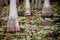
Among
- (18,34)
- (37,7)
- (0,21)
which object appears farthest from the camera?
(37,7)

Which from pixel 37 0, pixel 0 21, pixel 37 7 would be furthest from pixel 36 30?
pixel 37 0

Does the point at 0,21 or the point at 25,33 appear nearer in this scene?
the point at 25,33

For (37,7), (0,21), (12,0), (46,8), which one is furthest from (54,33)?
(37,7)

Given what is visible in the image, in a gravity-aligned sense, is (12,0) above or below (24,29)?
above

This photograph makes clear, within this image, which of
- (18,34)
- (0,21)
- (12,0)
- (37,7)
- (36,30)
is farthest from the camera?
(37,7)

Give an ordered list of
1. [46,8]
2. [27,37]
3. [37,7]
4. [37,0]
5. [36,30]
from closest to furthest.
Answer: [27,37] < [36,30] < [46,8] < [37,7] < [37,0]

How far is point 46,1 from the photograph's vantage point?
19234 mm

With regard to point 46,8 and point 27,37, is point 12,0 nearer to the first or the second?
point 27,37

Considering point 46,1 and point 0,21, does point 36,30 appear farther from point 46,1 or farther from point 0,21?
point 46,1

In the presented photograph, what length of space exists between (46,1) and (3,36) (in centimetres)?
875

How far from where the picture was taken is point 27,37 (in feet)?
36.3

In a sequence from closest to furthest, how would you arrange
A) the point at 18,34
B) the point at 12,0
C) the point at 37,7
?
1. the point at 18,34
2. the point at 12,0
3. the point at 37,7

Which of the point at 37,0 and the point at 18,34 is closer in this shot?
the point at 18,34

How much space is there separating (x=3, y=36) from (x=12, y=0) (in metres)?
3.06
